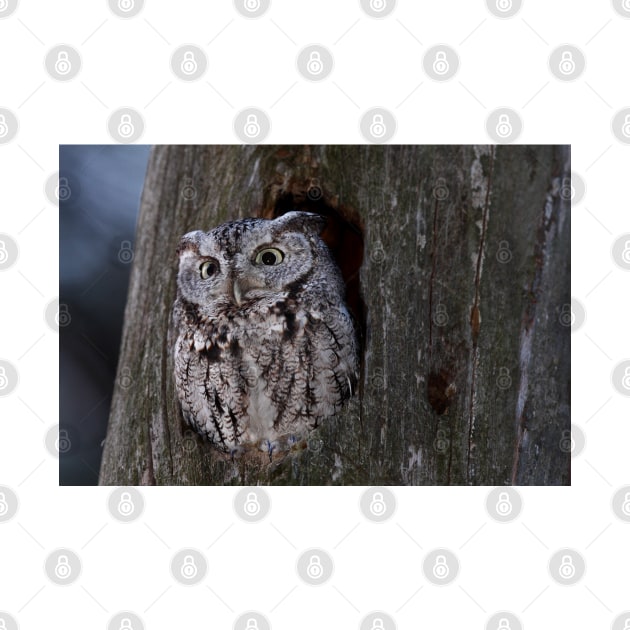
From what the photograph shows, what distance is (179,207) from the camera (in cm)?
329

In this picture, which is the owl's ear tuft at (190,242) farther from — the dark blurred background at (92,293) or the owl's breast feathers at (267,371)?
the dark blurred background at (92,293)

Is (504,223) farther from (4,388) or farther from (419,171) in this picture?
(4,388)

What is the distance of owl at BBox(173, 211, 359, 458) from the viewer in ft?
9.50

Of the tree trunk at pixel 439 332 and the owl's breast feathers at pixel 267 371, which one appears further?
the owl's breast feathers at pixel 267 371

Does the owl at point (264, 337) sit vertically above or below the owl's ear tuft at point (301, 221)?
below

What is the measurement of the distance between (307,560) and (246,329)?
1056mm

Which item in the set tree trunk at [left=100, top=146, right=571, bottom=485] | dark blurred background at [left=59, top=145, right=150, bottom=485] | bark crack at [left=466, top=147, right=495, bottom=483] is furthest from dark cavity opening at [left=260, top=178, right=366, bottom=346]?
dark blurred background at [left=59, top=145, right=150, bottom=485]

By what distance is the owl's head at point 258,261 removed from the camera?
2930 millimetres

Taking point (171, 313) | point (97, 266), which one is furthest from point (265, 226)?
point (97, 266)

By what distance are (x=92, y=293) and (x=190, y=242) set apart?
7.79 ft

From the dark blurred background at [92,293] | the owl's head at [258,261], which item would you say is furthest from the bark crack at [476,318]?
the dark blurred background at [92,293]

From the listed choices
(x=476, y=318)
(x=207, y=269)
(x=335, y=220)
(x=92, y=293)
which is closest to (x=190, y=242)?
(x=207, y=269)

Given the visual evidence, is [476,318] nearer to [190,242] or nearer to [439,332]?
[439,332]

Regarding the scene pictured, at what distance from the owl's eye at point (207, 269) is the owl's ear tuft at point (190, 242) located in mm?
77
